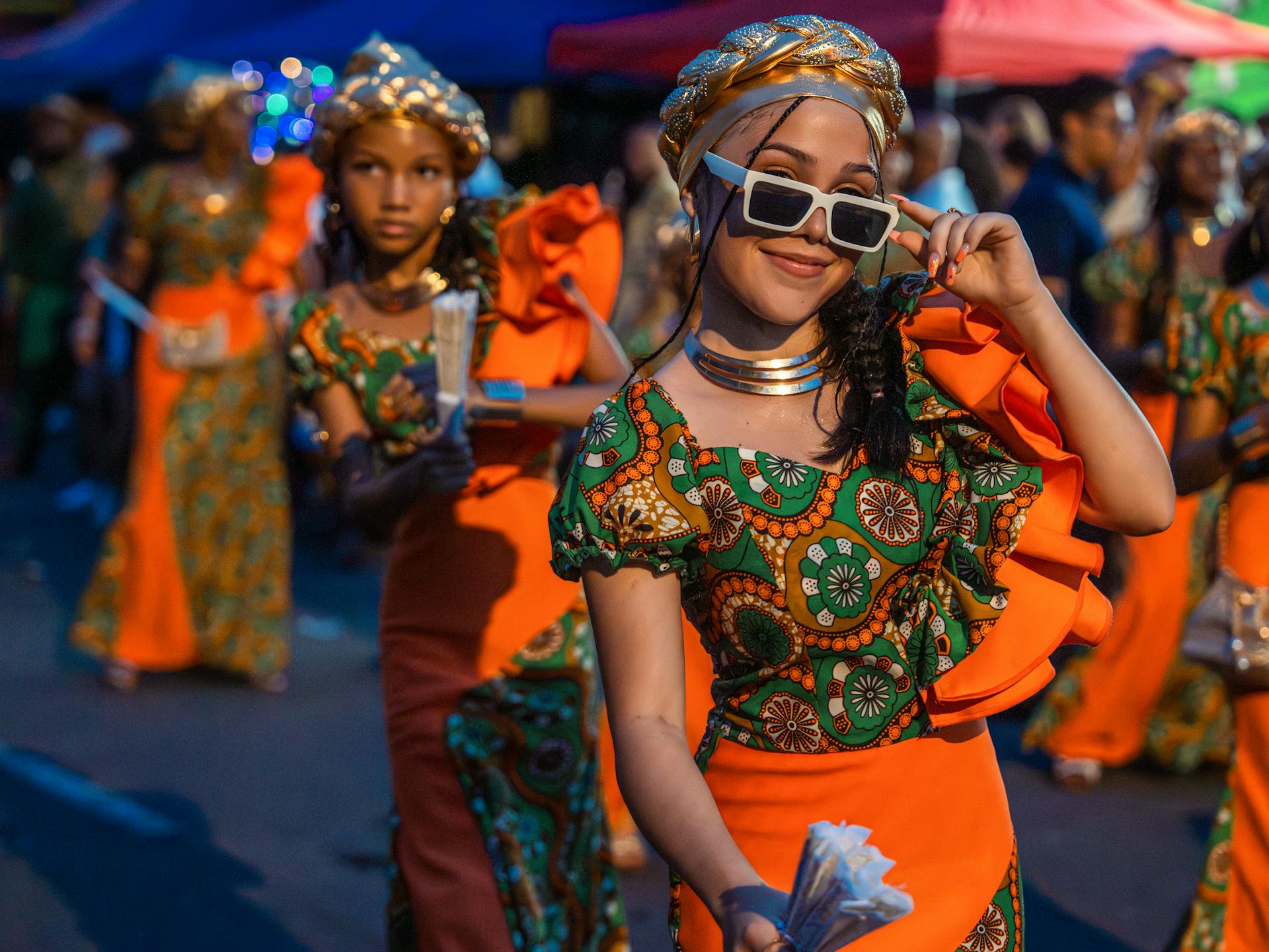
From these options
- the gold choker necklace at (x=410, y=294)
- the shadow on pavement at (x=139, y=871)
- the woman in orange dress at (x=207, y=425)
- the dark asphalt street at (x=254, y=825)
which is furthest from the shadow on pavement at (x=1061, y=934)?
the woman in orange dress at (x=207, y=425)

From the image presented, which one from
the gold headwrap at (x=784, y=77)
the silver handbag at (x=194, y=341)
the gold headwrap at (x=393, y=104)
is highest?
the gold headwrap at (x=784, y=77)

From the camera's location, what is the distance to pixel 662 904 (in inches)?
185

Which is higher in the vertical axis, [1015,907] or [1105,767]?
[1015,907]

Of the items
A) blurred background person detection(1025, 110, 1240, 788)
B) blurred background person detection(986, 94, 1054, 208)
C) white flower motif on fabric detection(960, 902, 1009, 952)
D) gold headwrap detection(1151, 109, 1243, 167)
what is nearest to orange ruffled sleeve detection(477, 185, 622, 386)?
white flower motif on fabric detection(960, 902, 1009, 952)

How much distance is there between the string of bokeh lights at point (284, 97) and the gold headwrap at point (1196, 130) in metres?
8.27

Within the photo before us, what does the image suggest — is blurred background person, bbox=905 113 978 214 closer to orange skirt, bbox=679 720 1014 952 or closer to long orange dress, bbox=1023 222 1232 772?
long orange dress, bbox=1023 222 1232 772

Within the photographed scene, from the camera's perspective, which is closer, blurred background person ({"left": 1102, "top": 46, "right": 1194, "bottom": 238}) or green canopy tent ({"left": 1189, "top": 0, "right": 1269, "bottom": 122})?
blurred background person ({"left": 1102, "top": 46, "right": 1194, "bottom": 238})

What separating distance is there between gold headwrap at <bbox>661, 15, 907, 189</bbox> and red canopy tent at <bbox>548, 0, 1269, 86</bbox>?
17.2ft

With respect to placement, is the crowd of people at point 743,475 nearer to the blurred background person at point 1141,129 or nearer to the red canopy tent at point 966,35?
the blurred background person at point 1141,129

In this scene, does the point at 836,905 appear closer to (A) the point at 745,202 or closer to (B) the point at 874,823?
(B) the point at 874,823

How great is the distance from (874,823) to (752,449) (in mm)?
503

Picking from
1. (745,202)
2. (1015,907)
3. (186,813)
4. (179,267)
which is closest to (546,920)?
(1015,907)

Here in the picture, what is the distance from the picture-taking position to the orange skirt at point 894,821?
205cm

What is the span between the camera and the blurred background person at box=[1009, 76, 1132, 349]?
611 centimetres
